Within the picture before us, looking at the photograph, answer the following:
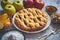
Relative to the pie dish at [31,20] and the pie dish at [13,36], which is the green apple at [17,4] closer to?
the pie dish at [31,20]

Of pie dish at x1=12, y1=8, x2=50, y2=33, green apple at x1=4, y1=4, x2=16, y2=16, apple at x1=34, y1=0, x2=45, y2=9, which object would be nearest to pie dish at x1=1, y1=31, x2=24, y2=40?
pie dish at x1=12, y1=8, x2=50, y2=33

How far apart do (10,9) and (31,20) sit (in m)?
0.15

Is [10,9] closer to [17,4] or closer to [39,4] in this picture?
[17,4]

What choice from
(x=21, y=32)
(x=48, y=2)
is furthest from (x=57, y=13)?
(x=21, y=32)

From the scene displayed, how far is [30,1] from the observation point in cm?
119

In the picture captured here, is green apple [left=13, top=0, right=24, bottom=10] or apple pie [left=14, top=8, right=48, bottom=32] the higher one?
green apple [left=13, top=0, right=24, bottom=10]

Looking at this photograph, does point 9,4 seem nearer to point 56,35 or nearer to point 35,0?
point 35,0

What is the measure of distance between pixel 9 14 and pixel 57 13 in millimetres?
310

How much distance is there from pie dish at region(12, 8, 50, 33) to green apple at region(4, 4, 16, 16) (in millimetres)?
27

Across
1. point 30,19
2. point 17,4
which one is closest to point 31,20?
point 30,19

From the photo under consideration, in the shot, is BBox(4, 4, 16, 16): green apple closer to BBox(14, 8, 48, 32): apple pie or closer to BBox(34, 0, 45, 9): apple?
BBox(14, 8, 48, 32): apple pie

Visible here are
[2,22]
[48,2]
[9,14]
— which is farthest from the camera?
[48,2]

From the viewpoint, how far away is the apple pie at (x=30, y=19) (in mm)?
1056

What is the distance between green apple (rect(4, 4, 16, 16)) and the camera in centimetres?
112
